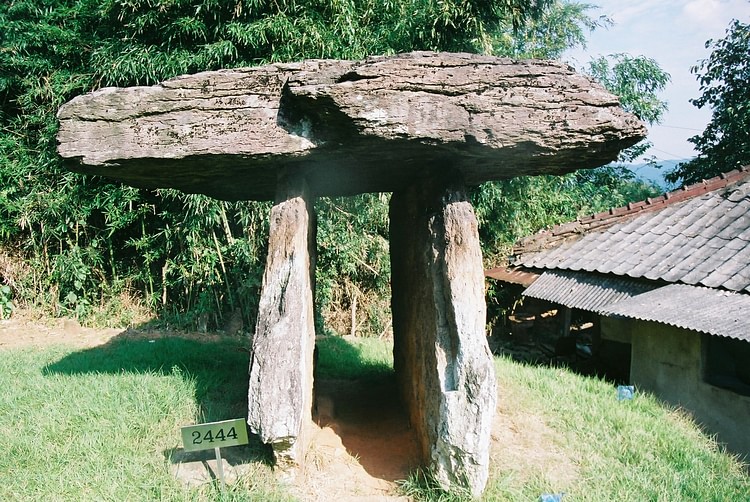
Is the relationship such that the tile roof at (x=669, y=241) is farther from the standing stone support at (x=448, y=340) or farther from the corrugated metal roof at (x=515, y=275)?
the standing stone support at (x=448, y=340)

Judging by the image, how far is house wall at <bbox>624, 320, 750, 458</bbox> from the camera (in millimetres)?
5555

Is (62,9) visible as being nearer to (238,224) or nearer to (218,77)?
(238,224)

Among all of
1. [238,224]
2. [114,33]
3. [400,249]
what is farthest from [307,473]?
[114,33]

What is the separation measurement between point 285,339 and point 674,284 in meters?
4.93

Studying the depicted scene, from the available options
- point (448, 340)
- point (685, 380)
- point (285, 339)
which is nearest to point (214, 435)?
point (285, 339)

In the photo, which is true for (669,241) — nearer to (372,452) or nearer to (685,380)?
(685,380)

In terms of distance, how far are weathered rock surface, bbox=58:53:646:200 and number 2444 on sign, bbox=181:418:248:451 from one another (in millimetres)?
1732

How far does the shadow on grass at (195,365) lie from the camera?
12.6 ft

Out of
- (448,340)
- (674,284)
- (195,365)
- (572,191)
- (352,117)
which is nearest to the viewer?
(352,117)

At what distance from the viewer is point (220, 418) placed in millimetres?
4129

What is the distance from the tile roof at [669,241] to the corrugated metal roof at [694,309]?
19cm

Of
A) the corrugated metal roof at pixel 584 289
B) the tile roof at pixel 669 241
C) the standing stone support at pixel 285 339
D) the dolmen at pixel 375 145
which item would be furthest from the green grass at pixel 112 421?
the tile roof at pixel 669 241

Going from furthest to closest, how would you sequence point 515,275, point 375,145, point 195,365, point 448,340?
point 515,275, point 195,365, point 448,340, point 375,145

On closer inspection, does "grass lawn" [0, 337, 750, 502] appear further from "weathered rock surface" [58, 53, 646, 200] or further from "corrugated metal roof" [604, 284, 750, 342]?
"weathered rock surface" [58, 53, 646, 200]
